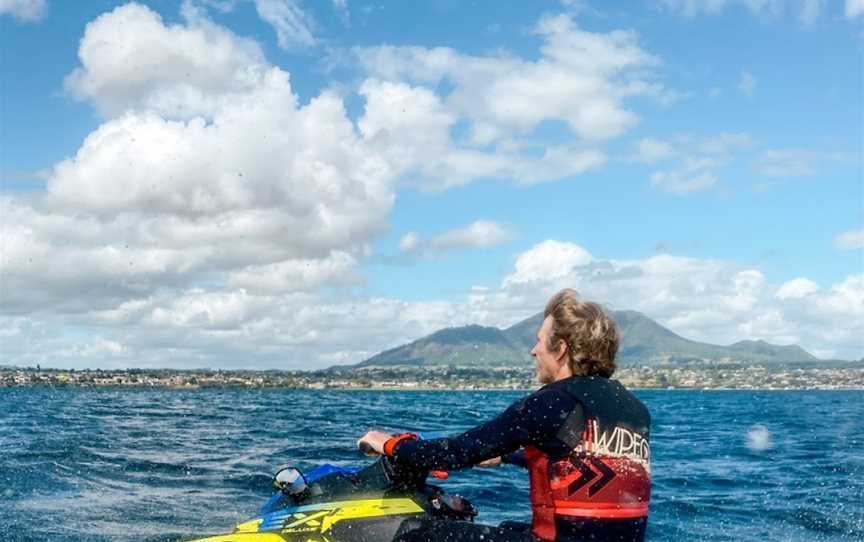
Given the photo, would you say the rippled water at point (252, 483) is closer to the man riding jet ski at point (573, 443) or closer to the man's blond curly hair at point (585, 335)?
the man riding jet ski at point (573, 443)

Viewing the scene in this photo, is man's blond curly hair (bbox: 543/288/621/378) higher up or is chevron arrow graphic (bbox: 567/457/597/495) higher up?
man's blond curly hair (bbox: 543/288/621/378)

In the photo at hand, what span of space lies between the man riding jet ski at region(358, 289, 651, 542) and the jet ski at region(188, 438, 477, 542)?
42 centimetres

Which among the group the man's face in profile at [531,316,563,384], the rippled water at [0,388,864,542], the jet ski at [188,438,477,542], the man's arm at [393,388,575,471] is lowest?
the rippled water at [0,388,864,542]

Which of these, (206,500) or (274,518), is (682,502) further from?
(274,518)

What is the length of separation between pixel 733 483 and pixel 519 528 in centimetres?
1275

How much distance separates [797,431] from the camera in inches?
1297

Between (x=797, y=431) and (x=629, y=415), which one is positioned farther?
(x=797, y=431)

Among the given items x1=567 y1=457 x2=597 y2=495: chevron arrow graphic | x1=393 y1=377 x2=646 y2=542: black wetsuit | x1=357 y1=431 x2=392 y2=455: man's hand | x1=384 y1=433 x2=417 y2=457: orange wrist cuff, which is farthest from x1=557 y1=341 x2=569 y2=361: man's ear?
x1=357 y1=431 x2=392 y2=455: man's hand

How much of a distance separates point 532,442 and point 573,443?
0.22 m

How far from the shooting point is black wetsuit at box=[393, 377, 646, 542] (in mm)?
4715

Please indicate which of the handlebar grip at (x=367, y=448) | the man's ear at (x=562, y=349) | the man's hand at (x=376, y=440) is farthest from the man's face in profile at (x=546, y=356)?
the handlebar grip at (x=367, y=448)

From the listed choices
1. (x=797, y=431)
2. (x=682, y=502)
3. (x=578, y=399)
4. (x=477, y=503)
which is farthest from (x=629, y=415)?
(x=797, y=431)

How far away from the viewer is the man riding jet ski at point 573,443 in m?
4.71

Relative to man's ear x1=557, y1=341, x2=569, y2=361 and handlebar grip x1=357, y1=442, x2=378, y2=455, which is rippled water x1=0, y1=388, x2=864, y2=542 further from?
man's ear x1=557, y1=341, x2=569, y2=361
